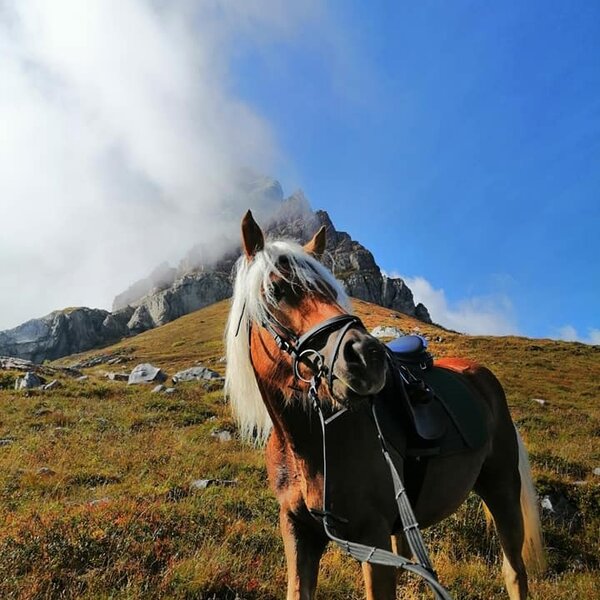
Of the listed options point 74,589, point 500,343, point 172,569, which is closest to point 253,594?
point 172,569

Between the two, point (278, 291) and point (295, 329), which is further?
point (278, 291)

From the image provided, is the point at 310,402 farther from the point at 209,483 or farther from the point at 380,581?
the point at 209,483

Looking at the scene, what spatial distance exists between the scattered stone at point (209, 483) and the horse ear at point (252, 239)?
6137 mm

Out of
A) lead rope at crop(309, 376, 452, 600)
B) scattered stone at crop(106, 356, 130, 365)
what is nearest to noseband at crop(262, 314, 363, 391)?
lead rope at crop(309, 376, 452, 600)

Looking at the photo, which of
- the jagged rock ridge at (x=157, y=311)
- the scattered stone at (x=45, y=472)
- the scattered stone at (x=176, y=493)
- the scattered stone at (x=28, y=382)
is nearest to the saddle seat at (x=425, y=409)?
the scattered stone at (x=176, y=493)

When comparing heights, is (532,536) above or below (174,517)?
below

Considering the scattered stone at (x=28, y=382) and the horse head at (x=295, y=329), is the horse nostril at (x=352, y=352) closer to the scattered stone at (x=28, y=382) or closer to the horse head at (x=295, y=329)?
the horse head at (x=295, y=329)

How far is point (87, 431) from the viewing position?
12.6 meters

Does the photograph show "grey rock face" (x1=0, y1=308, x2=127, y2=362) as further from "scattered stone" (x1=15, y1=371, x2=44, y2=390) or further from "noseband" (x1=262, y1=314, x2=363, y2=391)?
"noseband" (x1=262, y1=314, x2=363, y2=391)

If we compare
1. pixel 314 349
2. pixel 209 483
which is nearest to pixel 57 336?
pixel 209 483

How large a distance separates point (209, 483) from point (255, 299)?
255 inches

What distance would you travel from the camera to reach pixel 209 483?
8.45 meters

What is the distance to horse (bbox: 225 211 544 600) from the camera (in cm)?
264

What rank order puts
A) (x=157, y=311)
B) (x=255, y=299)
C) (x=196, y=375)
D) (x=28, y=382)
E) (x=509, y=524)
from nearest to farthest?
1. (x=255, y=299)
2. (x=509, y=524)
3. (x=28, y=382)
4. (x=196, y=375)
5. (x=157, y=311)
